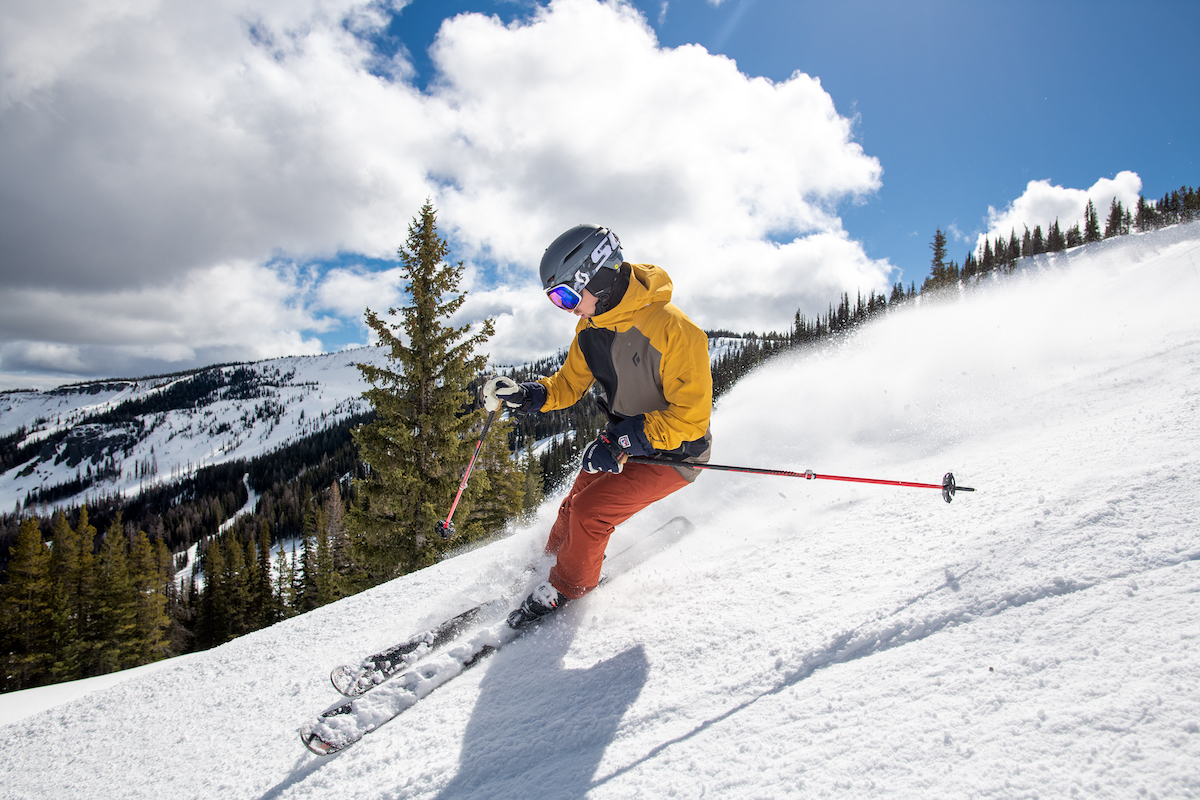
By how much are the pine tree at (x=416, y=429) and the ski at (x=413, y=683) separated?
1029 cm

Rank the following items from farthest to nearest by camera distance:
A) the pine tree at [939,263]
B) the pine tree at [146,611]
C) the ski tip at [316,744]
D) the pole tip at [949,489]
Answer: the pine tree at [939,263] → the pine tree at [146,611] → the pole tip at [949,489] → the ski tip at [316,744]

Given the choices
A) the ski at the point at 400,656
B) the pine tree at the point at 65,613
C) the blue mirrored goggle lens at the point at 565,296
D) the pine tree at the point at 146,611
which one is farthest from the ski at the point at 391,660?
the pine tree at the point at 146,611

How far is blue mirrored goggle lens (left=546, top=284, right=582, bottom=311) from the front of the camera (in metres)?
3.63

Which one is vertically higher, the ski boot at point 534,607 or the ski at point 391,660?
the ski boot at point 534,607

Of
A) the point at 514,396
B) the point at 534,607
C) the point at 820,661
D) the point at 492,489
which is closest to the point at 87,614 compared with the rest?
the point at 492,489

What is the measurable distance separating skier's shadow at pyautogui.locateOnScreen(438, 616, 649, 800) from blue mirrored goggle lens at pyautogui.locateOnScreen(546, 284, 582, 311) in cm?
237

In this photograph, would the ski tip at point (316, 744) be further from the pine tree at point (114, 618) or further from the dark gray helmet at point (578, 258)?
the pine tree at point (114, 618)

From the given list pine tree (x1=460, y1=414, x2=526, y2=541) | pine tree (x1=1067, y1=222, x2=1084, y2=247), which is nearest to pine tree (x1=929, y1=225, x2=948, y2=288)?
pine tree (x1=1067, y1=222, x2=1084, y2=247)

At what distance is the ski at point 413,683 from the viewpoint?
2662 mm

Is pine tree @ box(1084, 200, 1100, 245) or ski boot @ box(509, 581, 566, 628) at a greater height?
pine tree @ box(1084, 200, 1100, 245)

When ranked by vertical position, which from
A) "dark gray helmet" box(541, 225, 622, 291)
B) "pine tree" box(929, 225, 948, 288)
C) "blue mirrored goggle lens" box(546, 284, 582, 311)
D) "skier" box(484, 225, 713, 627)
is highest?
"pine tree" box(929, 225, 948, 288)

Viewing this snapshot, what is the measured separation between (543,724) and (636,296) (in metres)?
2.72

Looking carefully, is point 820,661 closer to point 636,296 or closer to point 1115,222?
point 636,296

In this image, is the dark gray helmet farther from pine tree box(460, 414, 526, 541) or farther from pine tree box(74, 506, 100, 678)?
pine tree box(74, 506, 100, 678)
